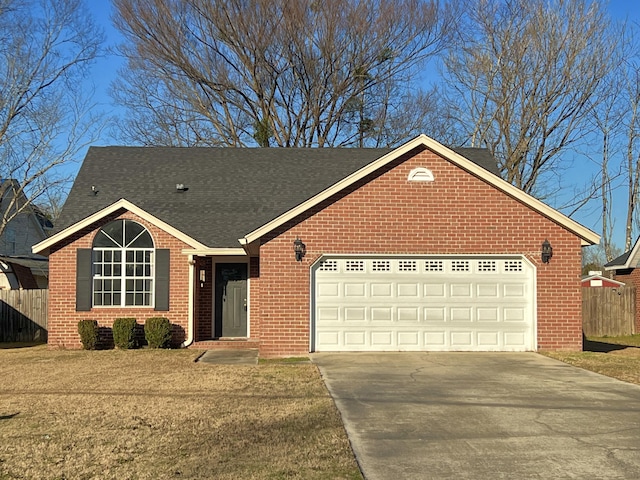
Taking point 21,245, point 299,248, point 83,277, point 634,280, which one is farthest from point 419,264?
point 21,245

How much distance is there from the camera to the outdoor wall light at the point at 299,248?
1455 cm

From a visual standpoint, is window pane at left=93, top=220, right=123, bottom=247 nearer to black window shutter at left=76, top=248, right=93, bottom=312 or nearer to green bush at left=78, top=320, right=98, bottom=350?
black window shutter at left=76, top=248, right=93, bottom=312

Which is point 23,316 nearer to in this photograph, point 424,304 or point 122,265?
point 122,265

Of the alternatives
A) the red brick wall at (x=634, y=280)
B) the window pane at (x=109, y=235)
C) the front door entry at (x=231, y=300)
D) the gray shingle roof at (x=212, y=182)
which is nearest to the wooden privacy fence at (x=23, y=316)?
the gray shingle roof at (x=212, y=182)

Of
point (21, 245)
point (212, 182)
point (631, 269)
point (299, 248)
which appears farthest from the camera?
point (21, 245)

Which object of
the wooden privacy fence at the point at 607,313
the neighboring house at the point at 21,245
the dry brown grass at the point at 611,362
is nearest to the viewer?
the dry brown grass at the point at 611,362

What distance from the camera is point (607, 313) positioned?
24.4 meters

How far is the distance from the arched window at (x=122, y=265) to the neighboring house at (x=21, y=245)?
870cm

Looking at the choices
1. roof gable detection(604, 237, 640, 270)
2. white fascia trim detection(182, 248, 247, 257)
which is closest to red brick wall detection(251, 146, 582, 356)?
white fascia trim detection(182, 248, 247, 257)

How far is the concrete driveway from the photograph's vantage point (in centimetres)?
629

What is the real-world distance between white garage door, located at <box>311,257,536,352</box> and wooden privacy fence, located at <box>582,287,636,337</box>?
10.7 meters

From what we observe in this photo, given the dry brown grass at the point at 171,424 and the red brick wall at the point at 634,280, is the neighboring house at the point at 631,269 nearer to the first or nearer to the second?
the red brick wall at the point at 634,280

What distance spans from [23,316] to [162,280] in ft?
19.6

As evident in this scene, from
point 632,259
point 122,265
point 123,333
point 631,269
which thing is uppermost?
point 632,259
